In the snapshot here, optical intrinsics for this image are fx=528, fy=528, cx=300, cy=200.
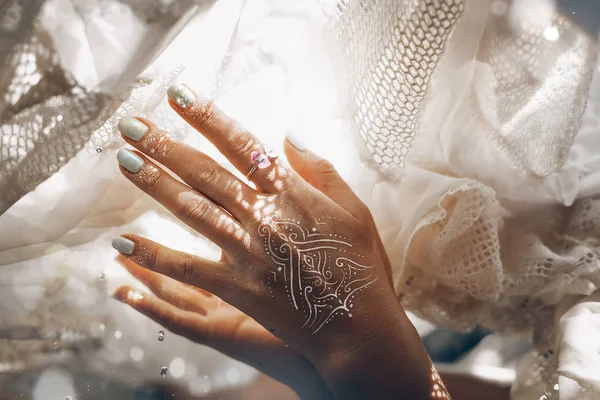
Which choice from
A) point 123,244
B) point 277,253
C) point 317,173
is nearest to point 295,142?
point 317,173

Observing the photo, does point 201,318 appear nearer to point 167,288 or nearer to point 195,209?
point 167,288

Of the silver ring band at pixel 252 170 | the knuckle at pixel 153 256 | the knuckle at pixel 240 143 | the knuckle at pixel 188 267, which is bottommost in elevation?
the knuckle at pixel 153 256

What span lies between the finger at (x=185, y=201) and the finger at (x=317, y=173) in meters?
0.13

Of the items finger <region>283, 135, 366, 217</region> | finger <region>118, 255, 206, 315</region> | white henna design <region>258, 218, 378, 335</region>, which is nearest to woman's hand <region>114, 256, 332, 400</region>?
finger <region>118, 255, 206, 315</region>

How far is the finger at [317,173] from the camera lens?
2.34 feet

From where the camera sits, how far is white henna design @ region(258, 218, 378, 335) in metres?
0.66

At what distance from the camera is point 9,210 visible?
0.69m

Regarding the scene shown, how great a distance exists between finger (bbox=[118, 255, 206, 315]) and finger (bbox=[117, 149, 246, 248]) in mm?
134

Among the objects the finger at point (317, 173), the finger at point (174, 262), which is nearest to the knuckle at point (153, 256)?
the finger at point (174, 262)

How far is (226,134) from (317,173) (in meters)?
0.14

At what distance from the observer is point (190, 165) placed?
0.65 meters

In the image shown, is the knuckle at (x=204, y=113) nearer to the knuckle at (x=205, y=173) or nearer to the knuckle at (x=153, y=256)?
the knuckle at (x=205, y=173)

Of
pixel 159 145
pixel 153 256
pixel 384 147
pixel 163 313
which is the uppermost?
pixel 384 147

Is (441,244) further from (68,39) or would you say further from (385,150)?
(68,39)
